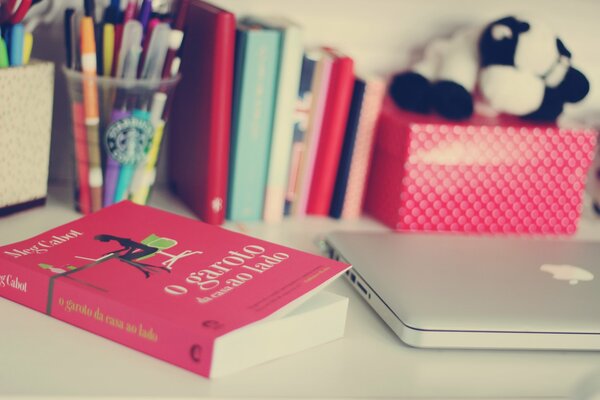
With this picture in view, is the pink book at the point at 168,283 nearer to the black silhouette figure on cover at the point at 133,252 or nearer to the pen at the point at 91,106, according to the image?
the black silhouette figure on cover at the point at 133,252

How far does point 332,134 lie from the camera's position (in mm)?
1013

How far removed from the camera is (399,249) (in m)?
0.89

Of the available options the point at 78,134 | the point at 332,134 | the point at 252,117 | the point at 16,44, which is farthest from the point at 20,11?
the point at 332,134

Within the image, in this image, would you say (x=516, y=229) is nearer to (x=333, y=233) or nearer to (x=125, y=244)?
(x=333, y=233)

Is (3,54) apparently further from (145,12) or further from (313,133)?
(313,133)

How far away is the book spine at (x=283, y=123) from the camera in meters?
0.95

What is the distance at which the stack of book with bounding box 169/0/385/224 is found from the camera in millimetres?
938

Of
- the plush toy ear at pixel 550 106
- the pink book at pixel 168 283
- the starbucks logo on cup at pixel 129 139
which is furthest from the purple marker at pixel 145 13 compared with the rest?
the plush toy ear at pixel 550 106

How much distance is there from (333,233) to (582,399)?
337mm

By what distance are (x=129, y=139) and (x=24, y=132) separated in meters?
0.12

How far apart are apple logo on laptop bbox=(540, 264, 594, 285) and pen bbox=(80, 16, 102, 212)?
1.62ft

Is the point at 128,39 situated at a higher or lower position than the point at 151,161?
higher

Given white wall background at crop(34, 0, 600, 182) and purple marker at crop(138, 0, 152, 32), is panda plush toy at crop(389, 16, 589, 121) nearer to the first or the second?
white wall background at crop(34, 0, 600, 182)

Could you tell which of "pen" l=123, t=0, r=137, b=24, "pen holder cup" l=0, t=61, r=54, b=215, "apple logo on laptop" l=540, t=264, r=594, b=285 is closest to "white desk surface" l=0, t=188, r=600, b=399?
"apple logo on laptop" l=540, t=264, r=594, b=285
